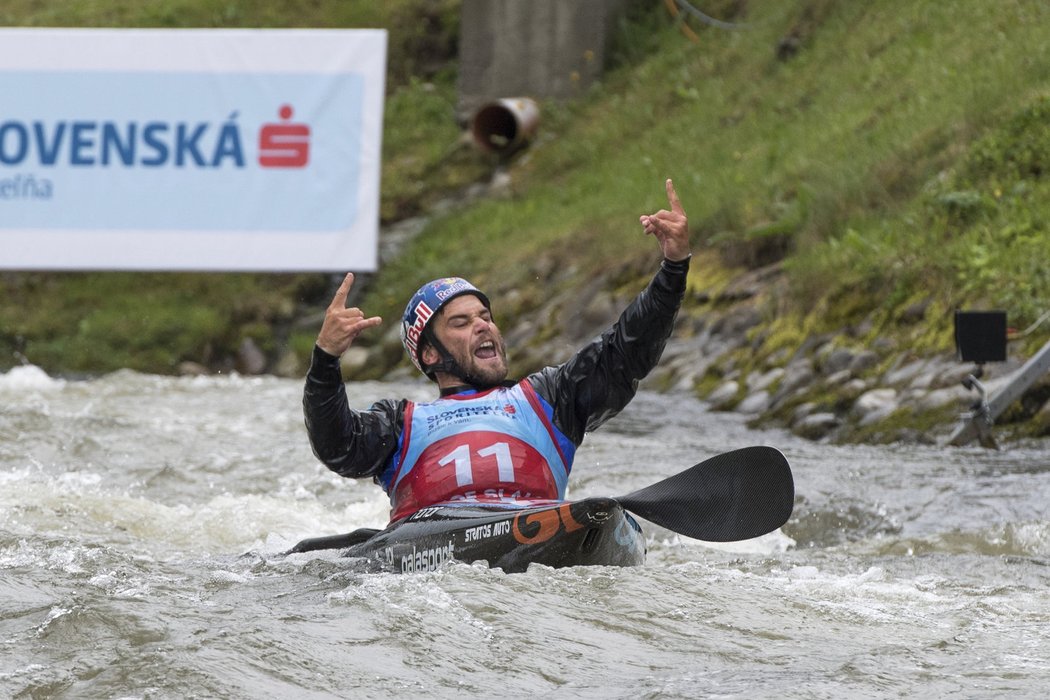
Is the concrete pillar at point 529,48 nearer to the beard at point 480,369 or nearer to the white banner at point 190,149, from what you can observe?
the white banner at point 190,149

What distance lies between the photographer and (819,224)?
12.9m

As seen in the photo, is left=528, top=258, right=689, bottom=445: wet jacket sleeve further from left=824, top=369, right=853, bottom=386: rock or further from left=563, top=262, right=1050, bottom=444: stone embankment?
left=824, top=369, right=853, bottom=386: rock

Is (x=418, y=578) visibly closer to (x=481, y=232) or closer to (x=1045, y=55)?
(x=1045, y=55)

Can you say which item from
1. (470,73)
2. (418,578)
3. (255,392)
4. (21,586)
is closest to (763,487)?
(418,578)

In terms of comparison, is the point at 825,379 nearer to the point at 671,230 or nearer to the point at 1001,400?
the point at 1001,400

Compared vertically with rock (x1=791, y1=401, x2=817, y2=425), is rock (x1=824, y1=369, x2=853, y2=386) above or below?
above

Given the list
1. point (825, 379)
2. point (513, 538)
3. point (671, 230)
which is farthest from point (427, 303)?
point (825, 379)

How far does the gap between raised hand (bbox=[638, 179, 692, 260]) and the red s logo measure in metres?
9.67

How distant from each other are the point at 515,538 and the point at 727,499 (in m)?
0.73

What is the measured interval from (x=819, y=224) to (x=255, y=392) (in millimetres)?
4910

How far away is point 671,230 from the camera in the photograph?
222 inches

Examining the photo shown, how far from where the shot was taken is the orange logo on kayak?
16.7ft

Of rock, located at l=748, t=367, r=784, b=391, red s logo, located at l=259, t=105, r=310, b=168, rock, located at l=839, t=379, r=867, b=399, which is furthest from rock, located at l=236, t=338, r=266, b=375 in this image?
rock, located at l=839, t=379, r=867, b=399

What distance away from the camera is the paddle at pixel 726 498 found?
205 inches
